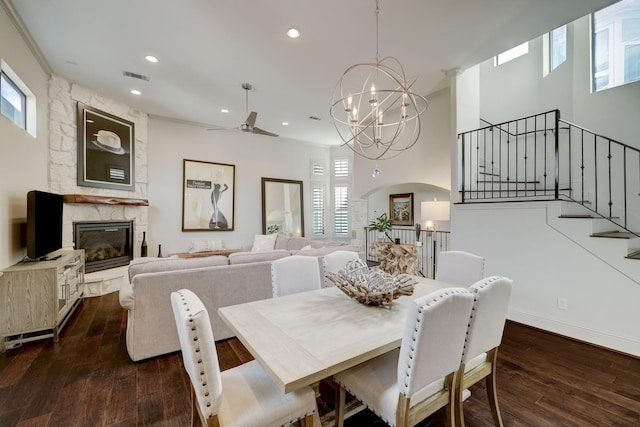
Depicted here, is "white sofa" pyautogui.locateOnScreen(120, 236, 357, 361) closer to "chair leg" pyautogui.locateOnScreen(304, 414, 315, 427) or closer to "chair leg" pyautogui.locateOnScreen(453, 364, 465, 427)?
"chair leg" pyautogui.locateOnScreen(304, 414, 315, 427)

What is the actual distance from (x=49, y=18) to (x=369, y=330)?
4.32 meters

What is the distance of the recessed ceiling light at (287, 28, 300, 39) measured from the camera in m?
3.07

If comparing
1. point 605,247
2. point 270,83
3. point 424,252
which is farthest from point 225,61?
point 424,252

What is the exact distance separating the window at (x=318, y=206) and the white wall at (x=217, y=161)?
0.16 meters

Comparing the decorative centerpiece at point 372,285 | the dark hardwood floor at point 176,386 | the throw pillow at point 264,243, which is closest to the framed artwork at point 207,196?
the throw pillow at point 264,243

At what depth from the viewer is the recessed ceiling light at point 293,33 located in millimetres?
3070

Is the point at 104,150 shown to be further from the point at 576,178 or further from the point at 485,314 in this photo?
the point at 576,178

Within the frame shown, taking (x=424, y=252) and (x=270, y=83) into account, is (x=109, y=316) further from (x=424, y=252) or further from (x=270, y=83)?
(x=424, y=252)

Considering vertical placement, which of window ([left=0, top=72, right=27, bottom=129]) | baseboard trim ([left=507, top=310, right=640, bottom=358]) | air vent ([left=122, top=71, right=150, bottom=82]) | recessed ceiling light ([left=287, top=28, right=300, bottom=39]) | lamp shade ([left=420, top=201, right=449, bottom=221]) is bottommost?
baseboard trim ([left=507, top=310, right=640, bottom=358])

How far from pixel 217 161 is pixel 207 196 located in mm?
853

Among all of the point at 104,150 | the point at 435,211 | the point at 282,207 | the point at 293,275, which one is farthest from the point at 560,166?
the point at 104,150

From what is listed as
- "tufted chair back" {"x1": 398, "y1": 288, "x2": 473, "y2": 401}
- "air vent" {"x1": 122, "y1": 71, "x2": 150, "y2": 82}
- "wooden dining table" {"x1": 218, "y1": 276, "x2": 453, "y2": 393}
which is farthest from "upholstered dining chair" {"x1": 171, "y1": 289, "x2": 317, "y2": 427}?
"air vent" {"x1": 122, "y1": 71, "x2": 150, "y2": 82}

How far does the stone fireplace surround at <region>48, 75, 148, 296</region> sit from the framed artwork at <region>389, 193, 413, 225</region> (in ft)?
18.9

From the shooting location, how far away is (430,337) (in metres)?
1.13
